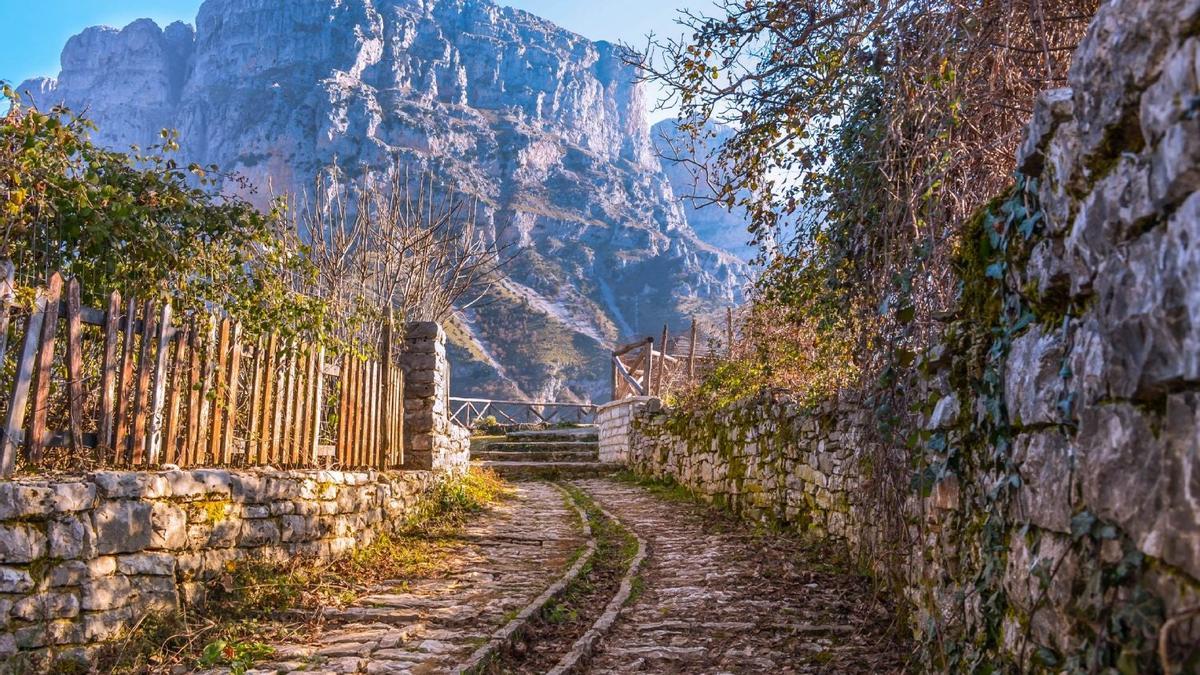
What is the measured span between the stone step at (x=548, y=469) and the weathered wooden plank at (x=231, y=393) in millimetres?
10749

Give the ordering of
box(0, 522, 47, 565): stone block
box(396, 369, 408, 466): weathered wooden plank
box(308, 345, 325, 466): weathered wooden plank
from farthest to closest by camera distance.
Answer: box(396, 369, 408, 466): weathered wooden plank < box(308, 345, 325, 466): weathered wooden plank < box(0, 522, 47, 565): stone block

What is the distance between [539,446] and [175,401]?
14.3m

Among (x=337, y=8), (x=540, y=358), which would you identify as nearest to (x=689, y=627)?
(x=540, y=358)

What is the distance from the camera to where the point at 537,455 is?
58.9 feet

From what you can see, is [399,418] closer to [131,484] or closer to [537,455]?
[131,484]

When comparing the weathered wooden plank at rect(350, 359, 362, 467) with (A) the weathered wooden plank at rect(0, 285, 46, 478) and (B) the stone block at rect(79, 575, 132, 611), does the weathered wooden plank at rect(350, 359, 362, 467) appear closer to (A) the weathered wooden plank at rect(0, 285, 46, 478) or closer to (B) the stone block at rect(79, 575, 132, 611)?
(B) the stone block at rect(79, 575, 132, 611)

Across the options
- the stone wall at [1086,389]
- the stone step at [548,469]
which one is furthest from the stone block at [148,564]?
the stone step at [548,469]

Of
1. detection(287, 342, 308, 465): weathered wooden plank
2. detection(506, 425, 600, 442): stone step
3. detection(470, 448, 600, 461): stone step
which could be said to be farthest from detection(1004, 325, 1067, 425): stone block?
detection(506, 425, 600, 442): stone step

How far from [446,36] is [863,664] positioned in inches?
4347

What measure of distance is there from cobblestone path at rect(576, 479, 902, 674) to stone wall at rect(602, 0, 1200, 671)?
101 centimetres

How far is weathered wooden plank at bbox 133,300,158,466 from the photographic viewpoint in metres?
4.64

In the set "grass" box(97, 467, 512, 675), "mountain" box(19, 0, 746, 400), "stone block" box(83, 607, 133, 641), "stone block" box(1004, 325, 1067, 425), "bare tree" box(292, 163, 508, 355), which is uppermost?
"mountain" box(19, 0, 746, 400)

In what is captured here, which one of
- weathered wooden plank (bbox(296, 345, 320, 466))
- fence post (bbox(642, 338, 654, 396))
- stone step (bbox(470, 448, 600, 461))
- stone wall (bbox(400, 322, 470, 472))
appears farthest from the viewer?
fence post (bbox(642, 338, 654, 396))

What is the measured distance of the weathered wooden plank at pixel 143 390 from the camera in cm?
464
